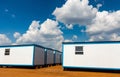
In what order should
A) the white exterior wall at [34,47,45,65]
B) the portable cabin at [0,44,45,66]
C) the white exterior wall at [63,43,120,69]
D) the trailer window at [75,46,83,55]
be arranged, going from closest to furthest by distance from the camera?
1. the white exterior wall at [63,43,120,69]
2. the trailer window at [75,46,83,55]
3. the portable cabin at [0,44,45,66]
4. the white exterior wall at [34,47,45,65]

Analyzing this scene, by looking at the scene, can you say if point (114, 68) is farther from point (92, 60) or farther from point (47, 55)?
point (47, 55)

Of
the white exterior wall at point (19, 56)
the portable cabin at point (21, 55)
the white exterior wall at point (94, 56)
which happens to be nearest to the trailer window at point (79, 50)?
the white exterior wall at point (94, 56)

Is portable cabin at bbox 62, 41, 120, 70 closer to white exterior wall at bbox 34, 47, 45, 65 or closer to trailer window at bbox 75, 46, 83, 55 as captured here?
trailer window at bbox 75, 46, 83, 55

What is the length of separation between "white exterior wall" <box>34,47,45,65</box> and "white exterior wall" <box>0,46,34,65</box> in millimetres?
1299

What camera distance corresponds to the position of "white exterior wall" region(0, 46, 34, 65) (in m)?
30.5

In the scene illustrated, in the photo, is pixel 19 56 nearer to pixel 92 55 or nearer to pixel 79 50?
pixel 79 50

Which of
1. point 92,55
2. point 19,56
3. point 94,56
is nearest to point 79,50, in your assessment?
point 92,55

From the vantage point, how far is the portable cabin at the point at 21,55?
3044cm

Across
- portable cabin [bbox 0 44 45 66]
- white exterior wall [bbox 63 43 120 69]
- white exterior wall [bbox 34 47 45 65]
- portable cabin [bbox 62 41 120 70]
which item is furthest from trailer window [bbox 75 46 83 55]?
white exterior wall [bbox 34 47 45 65]

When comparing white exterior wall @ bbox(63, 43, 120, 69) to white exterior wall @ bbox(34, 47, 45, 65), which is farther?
white exterior wall @ bbox(34, 47, 45, 65)

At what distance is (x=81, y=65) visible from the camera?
26016 millimetres

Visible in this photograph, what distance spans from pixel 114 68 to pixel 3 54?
66.8 feet

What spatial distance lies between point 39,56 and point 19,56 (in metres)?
3.87

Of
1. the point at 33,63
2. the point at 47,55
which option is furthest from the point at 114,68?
the point at 47,55
